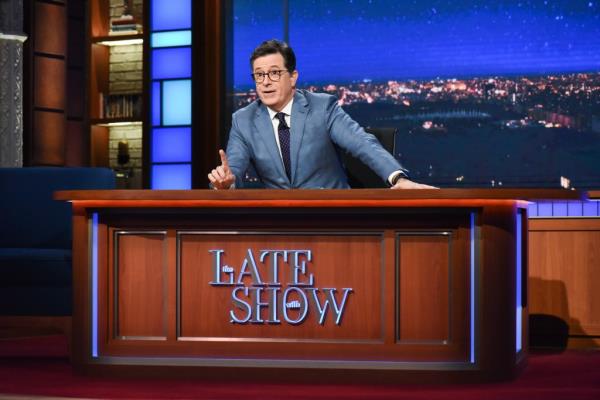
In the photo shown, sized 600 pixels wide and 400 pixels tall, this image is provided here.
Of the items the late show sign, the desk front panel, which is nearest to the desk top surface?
the desk front panel

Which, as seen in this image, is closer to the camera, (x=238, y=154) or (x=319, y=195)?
(x=319, y=195)

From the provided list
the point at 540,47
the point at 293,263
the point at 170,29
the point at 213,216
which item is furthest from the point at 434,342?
the point at 170,29

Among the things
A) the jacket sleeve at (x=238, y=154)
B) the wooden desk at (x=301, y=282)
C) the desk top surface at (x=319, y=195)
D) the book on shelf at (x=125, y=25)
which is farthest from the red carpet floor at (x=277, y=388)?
the book on shelf at (x=125, y=25)

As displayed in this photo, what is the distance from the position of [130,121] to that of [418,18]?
2.82m

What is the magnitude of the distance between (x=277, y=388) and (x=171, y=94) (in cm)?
535

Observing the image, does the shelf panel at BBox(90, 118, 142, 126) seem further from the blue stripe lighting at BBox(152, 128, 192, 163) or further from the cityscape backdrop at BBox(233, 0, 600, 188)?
the cityscape backdrop at BBox(233, 0, 600, 188)

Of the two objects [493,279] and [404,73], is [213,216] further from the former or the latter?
[404,73]

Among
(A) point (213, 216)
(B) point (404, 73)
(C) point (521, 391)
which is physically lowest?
(C) point (521, 391)

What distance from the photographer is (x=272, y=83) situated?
168 inches

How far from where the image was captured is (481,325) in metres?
3.80

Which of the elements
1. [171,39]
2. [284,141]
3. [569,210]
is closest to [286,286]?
[284,141]

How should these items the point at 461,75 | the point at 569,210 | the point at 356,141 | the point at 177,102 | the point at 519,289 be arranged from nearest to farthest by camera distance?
the point at 519,289
the point at 356,141
the point at 569,210
the point at 461,75
the point at 177,102

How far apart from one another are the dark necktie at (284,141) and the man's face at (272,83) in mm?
80

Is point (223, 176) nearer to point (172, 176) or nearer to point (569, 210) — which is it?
point (569, 210)
